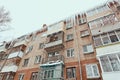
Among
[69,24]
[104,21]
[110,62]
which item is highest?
[69,24]

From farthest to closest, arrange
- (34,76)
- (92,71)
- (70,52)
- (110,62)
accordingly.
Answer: (34,76)
(70,52)
(92,71)
(110,62)

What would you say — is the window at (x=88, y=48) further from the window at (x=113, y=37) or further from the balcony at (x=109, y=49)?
the window at (x=113, y=37)

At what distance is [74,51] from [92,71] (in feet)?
12.8

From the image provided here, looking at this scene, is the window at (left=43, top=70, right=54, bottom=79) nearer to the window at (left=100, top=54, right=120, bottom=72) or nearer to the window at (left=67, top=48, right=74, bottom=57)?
the window at (left=67, top=48, right=74, bottom=57)

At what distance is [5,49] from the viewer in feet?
83.1

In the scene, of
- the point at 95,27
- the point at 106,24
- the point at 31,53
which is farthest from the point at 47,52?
the point at 106,24

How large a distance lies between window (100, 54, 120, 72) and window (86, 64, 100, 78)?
1.36 metres

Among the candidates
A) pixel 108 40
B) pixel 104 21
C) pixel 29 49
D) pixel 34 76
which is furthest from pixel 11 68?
pixel 104 21

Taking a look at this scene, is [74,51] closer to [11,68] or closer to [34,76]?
[34,76]

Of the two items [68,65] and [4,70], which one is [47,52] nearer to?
[68,65]

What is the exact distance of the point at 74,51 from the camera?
52.1ft

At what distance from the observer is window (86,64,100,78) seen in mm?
12445

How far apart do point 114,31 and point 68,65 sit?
22.0ft

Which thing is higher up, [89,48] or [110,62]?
[89,48]
